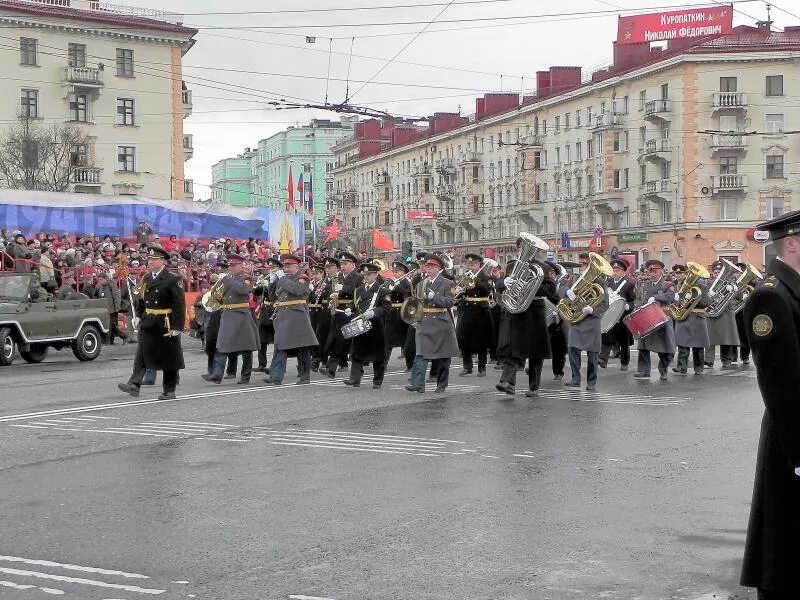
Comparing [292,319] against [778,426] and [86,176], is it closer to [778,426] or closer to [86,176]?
[778,426]

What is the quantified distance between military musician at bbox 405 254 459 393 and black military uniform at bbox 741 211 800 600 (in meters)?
11.7

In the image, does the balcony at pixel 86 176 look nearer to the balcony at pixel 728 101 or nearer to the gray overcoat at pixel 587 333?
the balcony at pixel 728 101

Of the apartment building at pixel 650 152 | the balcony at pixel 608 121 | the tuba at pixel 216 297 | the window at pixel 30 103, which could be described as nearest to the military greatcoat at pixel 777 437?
the tuba at pixel 216 297

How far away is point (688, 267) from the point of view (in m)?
20.3

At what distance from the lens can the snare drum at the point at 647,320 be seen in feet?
60.4

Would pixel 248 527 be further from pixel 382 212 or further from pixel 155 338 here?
pixel 382 212

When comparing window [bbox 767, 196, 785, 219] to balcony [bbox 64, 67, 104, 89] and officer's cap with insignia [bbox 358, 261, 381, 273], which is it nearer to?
balcony [bbox 64, 67, 104, 89]

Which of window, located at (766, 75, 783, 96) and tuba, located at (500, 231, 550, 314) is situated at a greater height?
window, located at (766, 75, 783, 96)

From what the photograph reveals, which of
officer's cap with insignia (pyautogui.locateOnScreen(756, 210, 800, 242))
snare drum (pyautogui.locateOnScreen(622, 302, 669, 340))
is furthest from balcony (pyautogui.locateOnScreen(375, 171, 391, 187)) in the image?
officer's cap with insignia (pyautogui.locateOnScreen(756, 210, 800, 242))

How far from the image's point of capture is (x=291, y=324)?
17328 millimetres

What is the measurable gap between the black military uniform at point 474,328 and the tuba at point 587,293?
2.64 m

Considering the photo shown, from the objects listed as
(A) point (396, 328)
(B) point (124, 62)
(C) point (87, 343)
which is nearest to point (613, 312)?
(A) point (396, 328)

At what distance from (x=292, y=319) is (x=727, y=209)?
168ft

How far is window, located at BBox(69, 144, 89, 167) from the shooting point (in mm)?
60466
